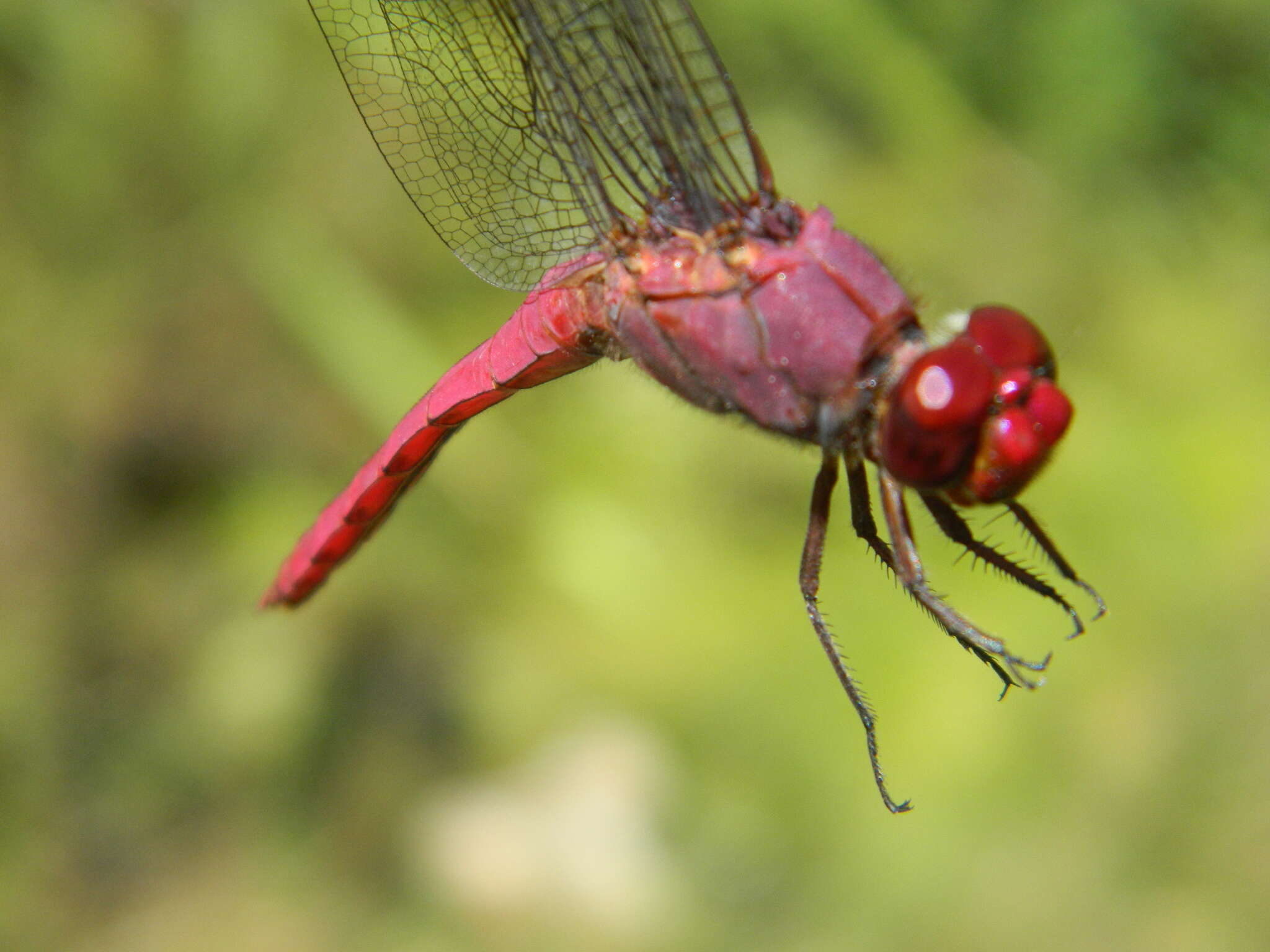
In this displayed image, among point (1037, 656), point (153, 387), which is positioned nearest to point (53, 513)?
point (153, 387)

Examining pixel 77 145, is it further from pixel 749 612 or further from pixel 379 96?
pixel 749 612

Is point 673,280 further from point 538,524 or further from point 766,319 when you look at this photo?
point 538,524

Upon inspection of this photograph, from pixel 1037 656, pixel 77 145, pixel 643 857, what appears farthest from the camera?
pixel 77 145

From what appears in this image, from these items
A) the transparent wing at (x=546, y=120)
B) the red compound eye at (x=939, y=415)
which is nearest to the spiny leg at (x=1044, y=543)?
the red compound eye at (x=939, y=415)

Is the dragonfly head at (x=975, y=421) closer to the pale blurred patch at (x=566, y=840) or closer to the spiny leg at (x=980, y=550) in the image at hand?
the spiny leg at (x=980, y=550)

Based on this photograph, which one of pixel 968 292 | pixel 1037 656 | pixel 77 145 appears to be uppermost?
pixel 77 145
